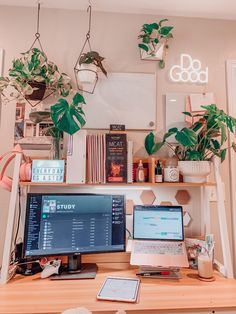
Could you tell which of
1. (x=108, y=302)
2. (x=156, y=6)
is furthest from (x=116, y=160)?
(x=156, y=6)

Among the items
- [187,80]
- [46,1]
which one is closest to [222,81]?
[187,80]

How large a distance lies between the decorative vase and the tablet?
0.78m

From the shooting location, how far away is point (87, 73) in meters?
1.66

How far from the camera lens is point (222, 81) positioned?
1881 mm

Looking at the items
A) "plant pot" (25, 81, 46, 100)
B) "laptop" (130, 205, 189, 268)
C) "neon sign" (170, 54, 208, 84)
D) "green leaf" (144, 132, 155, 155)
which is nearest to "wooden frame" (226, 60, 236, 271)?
"neon sign" (170, 54, 208, 84)

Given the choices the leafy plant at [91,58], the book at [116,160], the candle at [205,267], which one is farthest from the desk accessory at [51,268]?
the leafy plant at [91,58]

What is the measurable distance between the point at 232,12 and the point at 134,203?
1.61 m

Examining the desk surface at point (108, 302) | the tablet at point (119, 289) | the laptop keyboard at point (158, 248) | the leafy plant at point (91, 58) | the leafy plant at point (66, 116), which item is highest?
the leafy plant at point (91, 58)

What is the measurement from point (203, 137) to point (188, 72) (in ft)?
1.91

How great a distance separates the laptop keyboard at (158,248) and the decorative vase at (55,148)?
737 mm

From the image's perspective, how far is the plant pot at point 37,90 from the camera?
5.30 ft

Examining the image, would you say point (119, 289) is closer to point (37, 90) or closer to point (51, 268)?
point (51, 268)

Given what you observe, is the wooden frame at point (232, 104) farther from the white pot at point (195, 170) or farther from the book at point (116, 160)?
the book at point (116, 160)

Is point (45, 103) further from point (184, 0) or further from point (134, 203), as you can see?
point (184, 0)
